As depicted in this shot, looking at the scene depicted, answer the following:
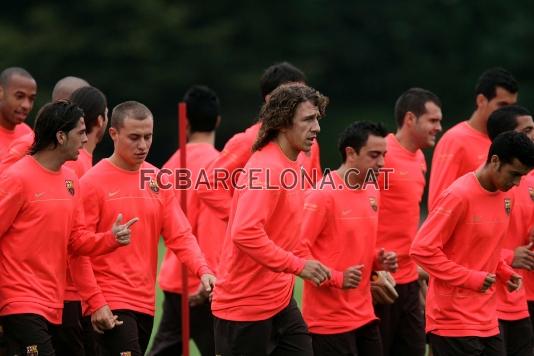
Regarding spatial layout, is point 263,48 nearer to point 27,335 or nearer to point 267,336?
point 267,336

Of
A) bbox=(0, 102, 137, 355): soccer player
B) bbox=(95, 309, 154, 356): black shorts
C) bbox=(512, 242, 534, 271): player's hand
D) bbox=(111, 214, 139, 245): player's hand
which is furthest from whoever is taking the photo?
bbox=(512, 242, 534, 271): player's hand

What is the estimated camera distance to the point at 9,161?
27.8 feet

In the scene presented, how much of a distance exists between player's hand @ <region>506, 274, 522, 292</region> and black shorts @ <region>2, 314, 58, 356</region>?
311cm

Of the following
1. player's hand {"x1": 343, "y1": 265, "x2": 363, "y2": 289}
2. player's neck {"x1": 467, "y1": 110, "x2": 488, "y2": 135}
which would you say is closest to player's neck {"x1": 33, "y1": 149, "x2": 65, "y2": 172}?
player's hand {"x1": 343, "y1": 265, "x2": 363, "y2": 289}

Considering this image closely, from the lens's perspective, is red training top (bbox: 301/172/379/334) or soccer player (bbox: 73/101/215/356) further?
red training top (bbox: 301/172/379/334)

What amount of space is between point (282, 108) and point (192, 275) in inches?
107

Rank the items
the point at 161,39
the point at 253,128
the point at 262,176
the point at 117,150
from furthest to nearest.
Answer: the point at 161,39
the point at 253,128
the point at 117,150
the point at 262,176

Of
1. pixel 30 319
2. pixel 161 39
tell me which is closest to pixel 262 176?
pixel 30 319

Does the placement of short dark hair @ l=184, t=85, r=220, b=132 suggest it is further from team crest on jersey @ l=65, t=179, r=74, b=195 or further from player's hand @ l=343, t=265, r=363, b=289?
team crest on jersey @ l=65, t=179, r=74, b=195

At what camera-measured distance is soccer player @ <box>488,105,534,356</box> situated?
28.2 ft

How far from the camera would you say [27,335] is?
7543 mm

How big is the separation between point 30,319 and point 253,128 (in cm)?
276

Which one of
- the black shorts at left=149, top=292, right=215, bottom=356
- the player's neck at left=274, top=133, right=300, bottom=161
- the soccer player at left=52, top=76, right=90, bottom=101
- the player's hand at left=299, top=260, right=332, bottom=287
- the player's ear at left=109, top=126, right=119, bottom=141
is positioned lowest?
the black shorts at left=149, top=292, right=215, bottom=356

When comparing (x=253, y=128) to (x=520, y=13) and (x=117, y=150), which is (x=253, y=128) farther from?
(x=520, y=13)
